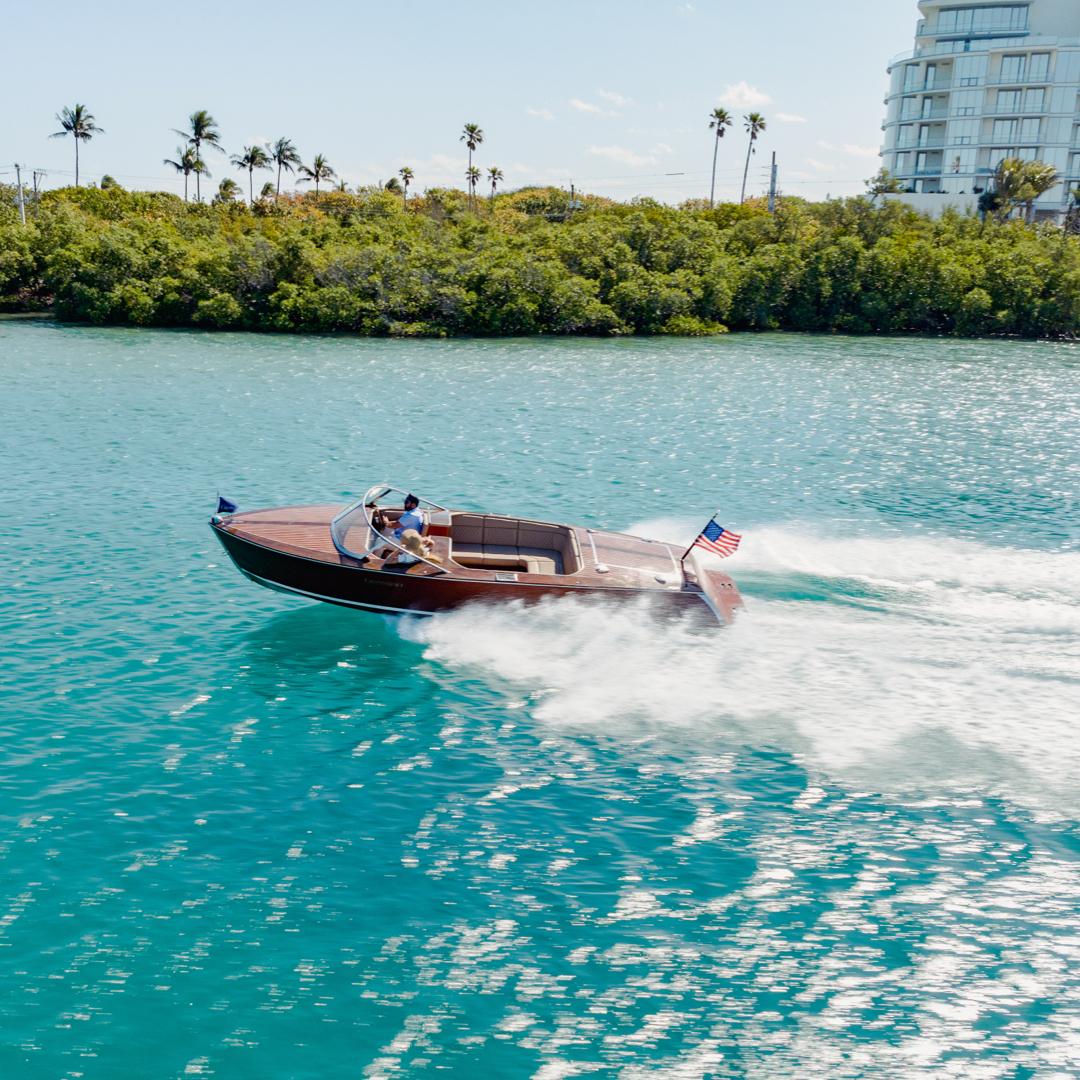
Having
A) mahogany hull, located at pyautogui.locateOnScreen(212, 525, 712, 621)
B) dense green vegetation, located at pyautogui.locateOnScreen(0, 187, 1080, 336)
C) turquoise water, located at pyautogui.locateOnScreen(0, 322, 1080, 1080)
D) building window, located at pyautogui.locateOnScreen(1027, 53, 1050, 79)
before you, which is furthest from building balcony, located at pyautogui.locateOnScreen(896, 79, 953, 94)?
mahogany hull, located at pyautogui.locateOnScreen(212, 525, 712, 621)

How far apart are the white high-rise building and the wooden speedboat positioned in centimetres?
11292

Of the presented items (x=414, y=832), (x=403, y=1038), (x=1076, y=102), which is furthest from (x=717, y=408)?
(x=1076, y=102)

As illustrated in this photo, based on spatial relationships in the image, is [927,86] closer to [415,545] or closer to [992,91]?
[992,91]

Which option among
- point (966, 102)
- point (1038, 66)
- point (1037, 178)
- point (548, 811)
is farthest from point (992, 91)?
point (548, 811)

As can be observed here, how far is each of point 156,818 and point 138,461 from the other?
19321mm

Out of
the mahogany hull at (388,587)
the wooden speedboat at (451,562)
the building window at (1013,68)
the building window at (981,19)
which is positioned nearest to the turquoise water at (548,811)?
the mahogany hull at (388,587)

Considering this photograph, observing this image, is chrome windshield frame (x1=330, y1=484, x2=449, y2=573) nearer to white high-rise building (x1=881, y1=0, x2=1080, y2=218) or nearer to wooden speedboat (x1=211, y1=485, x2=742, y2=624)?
wooden speedboat (x1=211, y1=485, x2=742, y2=624)

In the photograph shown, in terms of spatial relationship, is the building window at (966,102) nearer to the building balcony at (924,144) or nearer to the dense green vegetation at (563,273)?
the building balcony at (924,144)

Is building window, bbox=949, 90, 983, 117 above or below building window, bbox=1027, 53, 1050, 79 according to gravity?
below

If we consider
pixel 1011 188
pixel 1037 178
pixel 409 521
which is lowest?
pixel 409 521

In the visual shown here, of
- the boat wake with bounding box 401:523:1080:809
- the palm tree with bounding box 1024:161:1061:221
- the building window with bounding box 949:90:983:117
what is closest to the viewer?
the boat wake with bounding box 401:523:1080:809

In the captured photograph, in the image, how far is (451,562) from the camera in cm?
1623

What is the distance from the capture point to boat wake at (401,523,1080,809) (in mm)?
12891

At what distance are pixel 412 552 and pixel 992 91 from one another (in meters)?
120
